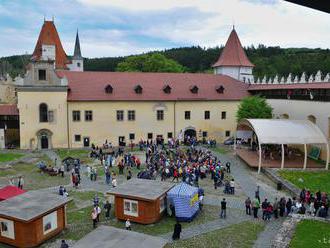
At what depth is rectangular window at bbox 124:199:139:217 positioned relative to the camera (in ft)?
64.5

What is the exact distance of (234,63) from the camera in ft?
176

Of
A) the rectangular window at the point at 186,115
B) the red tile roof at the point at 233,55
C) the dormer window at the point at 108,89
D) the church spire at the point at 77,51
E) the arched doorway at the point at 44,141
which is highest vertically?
the church spire at the point at 77,51

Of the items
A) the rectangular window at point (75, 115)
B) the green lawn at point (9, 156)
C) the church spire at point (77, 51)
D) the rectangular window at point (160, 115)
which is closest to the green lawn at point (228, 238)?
the green lawn at point (9, 156)

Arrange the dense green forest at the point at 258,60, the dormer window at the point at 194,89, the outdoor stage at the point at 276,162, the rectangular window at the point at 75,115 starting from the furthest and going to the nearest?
1. the dense green forest at the point at 258,60
2. the dormer window at the point at 194,89
3. the rectangular window at the point at 75,115
4. the outdoor stage at the point at 276,162

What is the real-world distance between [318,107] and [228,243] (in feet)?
75.7

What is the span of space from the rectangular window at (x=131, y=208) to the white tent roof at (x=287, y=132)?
51.1ft

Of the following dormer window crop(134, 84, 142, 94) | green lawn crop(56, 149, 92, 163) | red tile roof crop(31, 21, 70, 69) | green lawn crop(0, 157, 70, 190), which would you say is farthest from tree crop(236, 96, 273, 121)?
red tile roof crop(31, 21, 70, 69)

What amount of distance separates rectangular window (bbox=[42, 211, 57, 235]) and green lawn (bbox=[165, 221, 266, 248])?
6.06 m

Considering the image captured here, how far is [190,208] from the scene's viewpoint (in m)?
20.0

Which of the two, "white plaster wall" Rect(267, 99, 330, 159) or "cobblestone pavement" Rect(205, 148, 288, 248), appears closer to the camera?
"cobblestone pavement" Rect(205, 148, 288, 248)

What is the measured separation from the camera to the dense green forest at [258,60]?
7806cm

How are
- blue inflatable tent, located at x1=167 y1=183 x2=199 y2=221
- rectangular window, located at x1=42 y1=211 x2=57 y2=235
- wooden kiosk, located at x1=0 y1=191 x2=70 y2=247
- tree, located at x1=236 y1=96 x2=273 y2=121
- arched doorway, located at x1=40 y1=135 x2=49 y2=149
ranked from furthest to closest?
arched doorway, located at x1=40 y1=135 x2=49 y2=149 < tree, located at x1=236 y1=96 x2=273 y2=121 < blue inflatable tent, located at x1=167 y1=183 x2=199 y2=221 < rectangular window, located at x1=42 y1=211 x2=57 y2=235 < wooden kiosk, located at x1=0 y1=191 x2=70 y2=247

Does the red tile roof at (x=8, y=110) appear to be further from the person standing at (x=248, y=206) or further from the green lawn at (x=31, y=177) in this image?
the person standing at (x=248, y=206)

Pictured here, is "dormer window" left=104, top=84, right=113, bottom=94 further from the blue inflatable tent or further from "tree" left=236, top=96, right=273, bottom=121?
the blue inflatable tent
